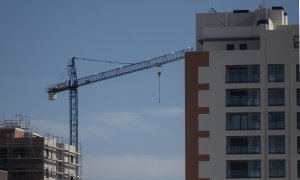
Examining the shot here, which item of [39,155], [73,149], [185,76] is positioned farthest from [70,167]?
[185,76]

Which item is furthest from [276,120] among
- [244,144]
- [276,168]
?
[276,168]

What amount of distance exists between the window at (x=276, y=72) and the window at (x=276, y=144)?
3583mm

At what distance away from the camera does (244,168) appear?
5897 cm

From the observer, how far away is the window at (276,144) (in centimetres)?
5931

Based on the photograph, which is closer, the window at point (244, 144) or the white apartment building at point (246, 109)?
the white apartment building at point (246, 109)

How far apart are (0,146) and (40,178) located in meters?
6.33

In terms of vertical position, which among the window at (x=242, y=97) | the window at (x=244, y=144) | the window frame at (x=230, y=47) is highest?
the window frame at (x=230, y=47)

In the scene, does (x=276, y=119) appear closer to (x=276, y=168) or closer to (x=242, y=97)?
(x=242, y=97)

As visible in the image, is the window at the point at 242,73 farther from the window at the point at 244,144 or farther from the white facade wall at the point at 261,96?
the window at the point at 244,144

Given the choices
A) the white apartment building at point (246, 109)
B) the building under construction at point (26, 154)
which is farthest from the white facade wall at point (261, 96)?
the building under construction at point (26, 154)

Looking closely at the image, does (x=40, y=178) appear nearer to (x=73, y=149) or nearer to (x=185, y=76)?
(x=73, y=149)

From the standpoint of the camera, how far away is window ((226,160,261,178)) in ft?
193

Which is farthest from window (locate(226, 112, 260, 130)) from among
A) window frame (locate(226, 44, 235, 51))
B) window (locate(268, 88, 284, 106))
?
window frame (locate(226, 44, 235, 51))

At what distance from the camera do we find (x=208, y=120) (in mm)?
59562
